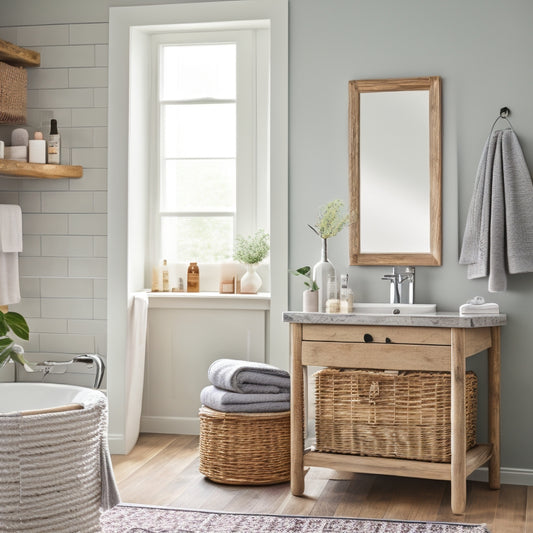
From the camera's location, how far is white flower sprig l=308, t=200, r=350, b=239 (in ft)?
12.7

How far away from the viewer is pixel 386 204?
3963 millimetres

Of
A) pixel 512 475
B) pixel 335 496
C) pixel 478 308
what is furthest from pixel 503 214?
pixel 335 496

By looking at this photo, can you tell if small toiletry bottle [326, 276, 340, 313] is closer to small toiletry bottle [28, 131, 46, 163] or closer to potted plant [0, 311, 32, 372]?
potted plant [0, 311, 32, 372]

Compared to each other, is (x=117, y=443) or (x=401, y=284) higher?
(x=401, y=284)

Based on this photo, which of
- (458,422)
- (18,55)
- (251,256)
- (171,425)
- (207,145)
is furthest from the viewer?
(207,145)

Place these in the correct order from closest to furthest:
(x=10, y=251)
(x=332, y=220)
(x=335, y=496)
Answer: (x=335, y=496) < (x=332, y=220) < (x=10, y=251)

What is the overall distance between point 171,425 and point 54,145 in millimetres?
1664

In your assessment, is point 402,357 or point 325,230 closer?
point 402,357

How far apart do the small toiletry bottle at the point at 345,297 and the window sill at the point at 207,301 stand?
2.02ft

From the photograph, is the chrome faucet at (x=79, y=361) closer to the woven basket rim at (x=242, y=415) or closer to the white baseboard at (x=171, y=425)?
the white baseboard at (x=171, y=425)

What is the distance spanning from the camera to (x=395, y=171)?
3.94m

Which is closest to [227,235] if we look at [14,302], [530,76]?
[14,302]

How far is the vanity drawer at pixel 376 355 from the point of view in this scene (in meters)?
3.36

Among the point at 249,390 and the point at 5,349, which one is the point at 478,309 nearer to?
the point at 249,390
